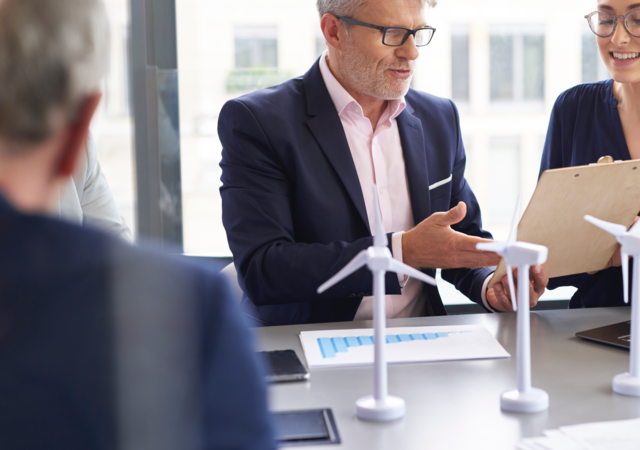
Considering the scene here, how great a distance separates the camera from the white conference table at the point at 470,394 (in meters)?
0.97

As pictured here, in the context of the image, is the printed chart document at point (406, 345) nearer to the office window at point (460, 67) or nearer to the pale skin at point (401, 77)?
the pale skin at point (401, 77)

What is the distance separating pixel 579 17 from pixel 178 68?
1827 millimetres

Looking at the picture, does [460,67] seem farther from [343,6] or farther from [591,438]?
[591,438]

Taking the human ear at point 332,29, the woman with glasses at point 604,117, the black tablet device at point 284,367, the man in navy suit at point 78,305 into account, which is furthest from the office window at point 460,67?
the man in navy suit at point 78,305

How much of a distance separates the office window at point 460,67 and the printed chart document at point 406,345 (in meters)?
1.61

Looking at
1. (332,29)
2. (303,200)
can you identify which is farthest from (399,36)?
(303,200)

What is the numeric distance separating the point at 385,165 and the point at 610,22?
32.2 inches

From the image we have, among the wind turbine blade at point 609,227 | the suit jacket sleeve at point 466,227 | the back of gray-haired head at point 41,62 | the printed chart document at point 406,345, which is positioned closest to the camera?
the back of gray-haired head at point 41,62

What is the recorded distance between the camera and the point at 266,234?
5.57 ft

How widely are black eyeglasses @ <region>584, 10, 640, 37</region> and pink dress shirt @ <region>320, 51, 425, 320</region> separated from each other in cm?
64

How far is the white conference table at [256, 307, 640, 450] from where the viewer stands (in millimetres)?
968

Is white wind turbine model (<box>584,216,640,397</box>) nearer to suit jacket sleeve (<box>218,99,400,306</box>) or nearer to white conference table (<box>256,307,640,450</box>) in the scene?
white conference table (<box>256,307,640,450</box>)

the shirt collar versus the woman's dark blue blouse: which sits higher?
the shirt collar

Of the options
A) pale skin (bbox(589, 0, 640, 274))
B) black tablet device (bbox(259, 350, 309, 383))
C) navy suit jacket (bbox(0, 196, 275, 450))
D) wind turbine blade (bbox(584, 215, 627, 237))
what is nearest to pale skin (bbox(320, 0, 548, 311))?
wind turbine blade (bbox(584, 215, 627, 237))
